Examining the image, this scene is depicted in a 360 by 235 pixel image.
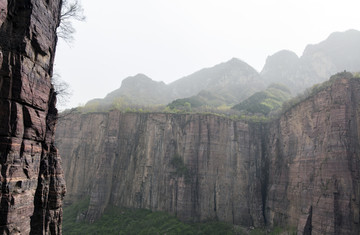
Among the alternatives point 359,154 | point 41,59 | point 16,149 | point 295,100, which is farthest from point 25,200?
point 295,100

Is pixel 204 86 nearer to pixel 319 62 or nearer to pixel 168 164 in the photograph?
pixel 319 62

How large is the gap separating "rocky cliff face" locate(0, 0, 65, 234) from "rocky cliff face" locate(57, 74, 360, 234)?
13305mm

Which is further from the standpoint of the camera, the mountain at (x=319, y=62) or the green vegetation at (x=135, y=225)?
the mountain at (x=319, y=62)

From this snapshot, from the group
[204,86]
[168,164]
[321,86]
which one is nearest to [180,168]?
[168,164]

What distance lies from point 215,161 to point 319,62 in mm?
58776

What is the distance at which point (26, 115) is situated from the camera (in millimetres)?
8539

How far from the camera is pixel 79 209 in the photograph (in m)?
30.3

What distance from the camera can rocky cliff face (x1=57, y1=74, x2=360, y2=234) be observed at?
21031mm

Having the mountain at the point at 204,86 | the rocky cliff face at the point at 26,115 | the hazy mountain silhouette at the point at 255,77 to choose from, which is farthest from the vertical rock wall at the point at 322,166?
the mountain at the point at 204,86

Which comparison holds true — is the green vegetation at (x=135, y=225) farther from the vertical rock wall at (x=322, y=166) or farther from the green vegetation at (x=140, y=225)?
the vertical rock wall at (x=322, y=166)

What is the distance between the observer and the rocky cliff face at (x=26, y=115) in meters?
7.68

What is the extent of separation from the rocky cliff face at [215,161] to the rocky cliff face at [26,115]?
13305mm

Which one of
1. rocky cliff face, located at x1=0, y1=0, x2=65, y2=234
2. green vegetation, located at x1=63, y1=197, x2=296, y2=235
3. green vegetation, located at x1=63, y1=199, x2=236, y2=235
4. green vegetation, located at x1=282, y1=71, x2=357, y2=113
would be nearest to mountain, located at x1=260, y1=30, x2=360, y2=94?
green vegetation, located at x1=282, y1=71, x2=357, y2=113

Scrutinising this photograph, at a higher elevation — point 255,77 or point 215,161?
point 255,77
